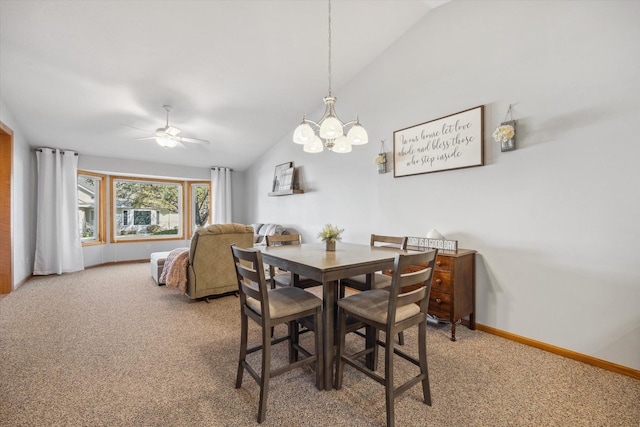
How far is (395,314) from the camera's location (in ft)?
4.98

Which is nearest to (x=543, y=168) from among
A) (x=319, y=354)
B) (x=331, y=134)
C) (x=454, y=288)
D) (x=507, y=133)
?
(x=507, y=133)

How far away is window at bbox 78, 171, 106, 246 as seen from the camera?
5.64 meters

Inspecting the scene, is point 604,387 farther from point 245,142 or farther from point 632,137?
point 245,142


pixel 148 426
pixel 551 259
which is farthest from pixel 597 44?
pixel 148 426

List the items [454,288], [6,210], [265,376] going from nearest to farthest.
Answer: [265,376]
[454,288]
[6,210]

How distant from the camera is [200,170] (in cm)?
680

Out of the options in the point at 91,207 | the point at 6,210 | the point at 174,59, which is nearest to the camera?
the point at 174,59

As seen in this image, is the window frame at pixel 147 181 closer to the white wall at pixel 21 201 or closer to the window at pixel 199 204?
the window at pixel 199 204

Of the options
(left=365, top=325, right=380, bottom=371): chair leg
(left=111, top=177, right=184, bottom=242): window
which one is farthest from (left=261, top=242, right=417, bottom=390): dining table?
(left=111, top=177, right=184, bottom=242): window

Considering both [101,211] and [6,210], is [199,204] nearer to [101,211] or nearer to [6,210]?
[101,211]

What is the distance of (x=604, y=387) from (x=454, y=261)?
119cm

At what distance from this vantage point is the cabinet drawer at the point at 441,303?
2.55 metres

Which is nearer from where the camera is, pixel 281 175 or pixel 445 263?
pixel 445 263

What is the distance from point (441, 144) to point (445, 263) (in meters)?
1.30
